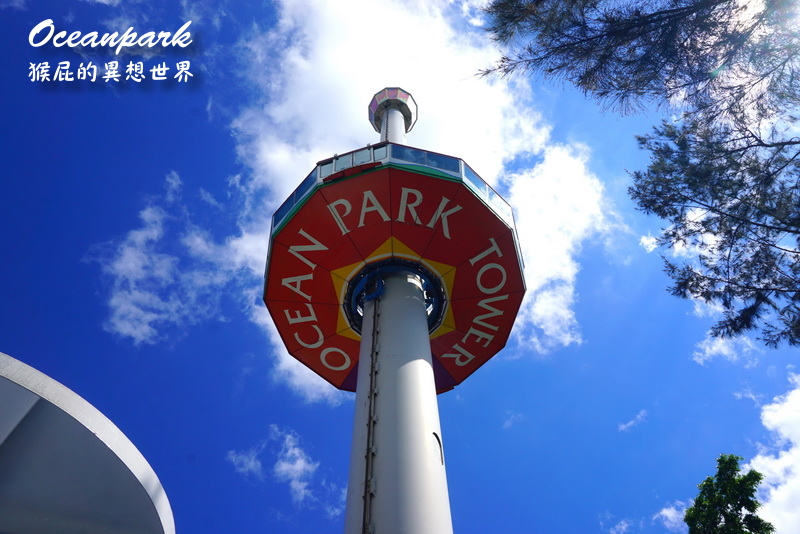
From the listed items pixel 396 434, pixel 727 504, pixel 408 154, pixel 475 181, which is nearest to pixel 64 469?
pixel 396 434

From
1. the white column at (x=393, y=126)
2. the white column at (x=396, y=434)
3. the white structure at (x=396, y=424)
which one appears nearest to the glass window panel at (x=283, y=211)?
the white structure at (x=396, y=424)

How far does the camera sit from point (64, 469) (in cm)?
608

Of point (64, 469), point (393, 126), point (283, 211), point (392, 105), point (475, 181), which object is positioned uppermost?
point (392, 105)

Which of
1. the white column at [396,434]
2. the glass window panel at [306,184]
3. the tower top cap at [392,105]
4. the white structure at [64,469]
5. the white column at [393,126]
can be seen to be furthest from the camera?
the tower top cap at [392,105]

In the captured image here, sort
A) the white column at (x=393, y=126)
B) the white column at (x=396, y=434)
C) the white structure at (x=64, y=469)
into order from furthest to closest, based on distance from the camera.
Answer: the white column at (x=393, y=126) → the white column at (x=396, y=434) → the white structure at (x=64, y=469)

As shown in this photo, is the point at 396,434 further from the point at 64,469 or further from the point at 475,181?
the point at 475,181

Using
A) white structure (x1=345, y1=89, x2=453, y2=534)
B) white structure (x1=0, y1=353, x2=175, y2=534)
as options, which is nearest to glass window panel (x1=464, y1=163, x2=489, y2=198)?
white structure (x1=345, y1=89, x2=453, y2=534)

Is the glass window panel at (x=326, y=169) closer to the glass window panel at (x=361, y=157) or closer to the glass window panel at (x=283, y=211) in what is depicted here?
the glass window panel at (x=361, y=157)

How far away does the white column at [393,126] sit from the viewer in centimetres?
2343

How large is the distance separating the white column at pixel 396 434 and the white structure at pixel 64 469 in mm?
4459

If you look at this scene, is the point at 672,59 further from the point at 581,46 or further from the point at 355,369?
the point at 355,369

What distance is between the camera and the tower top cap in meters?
27.1

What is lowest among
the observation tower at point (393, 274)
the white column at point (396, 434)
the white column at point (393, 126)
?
the white column at point (396, 434)

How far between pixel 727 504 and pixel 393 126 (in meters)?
18.5
